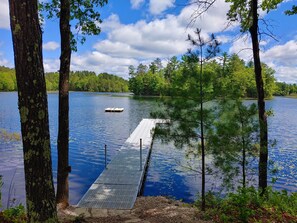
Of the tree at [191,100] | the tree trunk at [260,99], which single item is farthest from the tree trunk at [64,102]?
the tree trunk at [260,99]

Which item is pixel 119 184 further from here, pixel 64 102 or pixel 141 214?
pixel 64 102

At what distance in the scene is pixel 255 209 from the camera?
5.53 meters

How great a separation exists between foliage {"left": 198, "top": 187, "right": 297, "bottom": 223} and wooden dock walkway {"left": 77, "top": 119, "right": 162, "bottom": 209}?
2.50 meters

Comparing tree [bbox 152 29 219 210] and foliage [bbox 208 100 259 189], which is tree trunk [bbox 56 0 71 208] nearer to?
tree [bbox 152 29 219 210]

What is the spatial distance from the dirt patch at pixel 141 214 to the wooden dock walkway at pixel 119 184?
49 cm

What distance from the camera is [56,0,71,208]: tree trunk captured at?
5594 millimetres

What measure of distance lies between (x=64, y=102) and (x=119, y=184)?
4423mm

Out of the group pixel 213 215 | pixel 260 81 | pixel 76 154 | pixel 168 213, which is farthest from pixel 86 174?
pixel 260 81

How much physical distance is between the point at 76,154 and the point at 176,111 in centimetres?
1081

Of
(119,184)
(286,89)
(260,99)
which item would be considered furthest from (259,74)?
(286,89)

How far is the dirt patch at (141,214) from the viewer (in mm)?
5543

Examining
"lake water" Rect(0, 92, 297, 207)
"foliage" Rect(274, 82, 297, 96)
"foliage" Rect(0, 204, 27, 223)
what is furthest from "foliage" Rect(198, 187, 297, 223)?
"foliage" Rect(274, 82, 297, 96)

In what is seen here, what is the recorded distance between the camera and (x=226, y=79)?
21.1 feet

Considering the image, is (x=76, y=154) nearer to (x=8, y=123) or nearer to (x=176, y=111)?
(x=176, y=111)
